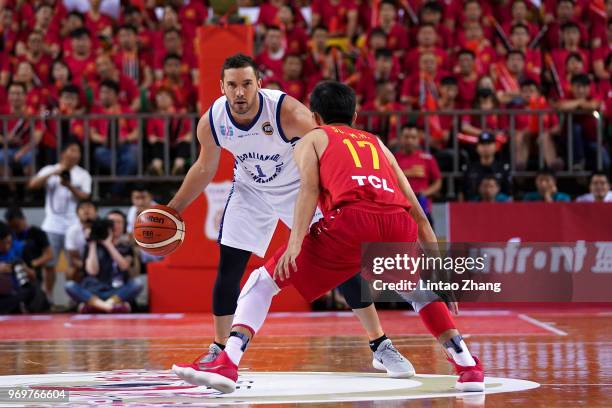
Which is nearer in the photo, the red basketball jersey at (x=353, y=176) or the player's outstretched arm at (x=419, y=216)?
the red basketball jersey at (x=353, y=176)

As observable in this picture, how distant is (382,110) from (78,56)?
4.76 meters

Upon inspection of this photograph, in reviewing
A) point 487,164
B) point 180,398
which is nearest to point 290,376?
point 180,398

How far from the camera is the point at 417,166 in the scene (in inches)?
553

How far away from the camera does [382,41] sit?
15.9m

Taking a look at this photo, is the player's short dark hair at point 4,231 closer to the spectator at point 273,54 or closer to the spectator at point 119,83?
the spectator at point 119,83

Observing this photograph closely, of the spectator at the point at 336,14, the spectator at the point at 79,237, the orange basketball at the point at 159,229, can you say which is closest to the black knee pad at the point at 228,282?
the orange basketball at the point at 159,229

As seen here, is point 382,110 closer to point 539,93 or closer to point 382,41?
point 382,41

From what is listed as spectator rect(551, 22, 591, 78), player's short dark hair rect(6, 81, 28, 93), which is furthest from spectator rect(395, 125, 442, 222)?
player's short dark hair rect(6, 81, 28, 93)

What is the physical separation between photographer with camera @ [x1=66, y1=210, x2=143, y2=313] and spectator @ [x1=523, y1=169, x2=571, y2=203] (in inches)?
204

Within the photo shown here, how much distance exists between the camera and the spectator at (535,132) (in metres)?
15.0

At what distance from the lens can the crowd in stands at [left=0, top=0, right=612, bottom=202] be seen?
15047 millimetres

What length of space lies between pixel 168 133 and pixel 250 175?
7321mm

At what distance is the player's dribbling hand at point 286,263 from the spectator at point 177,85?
9.52 metres

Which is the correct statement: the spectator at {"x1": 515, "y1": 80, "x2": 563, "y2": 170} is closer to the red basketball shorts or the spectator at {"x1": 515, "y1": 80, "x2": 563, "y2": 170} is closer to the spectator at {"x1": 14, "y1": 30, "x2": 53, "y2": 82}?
the spectator at {"x1": 14, "y1": 30, "x2": 53, "y2": 82}
